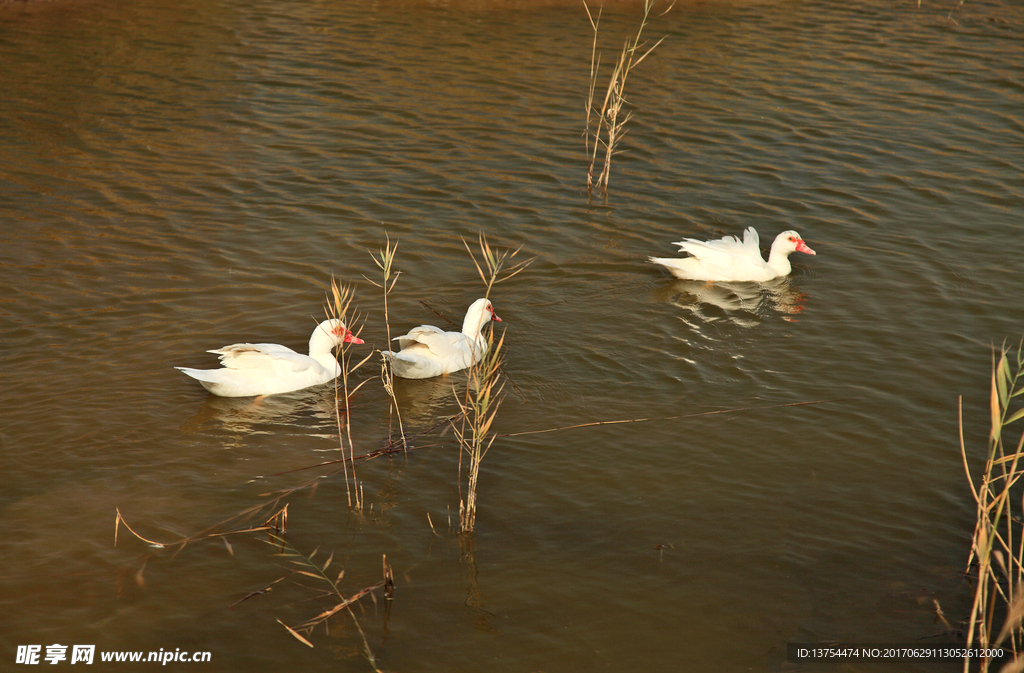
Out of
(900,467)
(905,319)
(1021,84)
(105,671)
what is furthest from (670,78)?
(105,671)

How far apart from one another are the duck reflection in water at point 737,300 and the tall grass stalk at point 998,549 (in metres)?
2.06

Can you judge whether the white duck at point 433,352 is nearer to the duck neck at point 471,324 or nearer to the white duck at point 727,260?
the duck neck at point 471,324

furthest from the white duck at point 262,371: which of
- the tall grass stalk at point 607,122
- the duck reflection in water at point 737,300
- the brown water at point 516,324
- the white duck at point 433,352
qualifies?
the tall grass stalk at point 607,122

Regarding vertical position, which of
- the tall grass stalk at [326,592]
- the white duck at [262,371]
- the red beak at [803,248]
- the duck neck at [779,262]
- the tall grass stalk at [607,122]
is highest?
the tall grass stalk at [607,122]

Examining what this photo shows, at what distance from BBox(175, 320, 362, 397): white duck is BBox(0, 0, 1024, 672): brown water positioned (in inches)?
6.2

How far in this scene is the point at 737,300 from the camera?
355 inches

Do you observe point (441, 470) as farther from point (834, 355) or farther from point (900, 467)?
point (834, 355)

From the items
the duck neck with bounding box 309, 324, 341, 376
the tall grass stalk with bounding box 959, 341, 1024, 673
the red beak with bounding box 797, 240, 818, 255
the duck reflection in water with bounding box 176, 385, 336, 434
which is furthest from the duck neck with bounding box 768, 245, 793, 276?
the duck reflection in water with bounding box 176, 385, 336, 434

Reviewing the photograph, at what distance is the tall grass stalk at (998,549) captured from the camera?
11.8 feet

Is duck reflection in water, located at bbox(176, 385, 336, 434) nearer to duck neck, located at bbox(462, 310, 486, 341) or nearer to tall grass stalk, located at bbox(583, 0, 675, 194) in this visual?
duck neck, located at bbox(462, 310, 486, 341)

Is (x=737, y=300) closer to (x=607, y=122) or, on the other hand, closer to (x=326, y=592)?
(x=607, y=122)

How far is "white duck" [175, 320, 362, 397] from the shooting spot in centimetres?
673

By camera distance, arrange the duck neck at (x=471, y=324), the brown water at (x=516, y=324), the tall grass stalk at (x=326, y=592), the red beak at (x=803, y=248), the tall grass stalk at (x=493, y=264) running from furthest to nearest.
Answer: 1. the red beak at (x=803, y=248)
2. the duck neck at (x=471, y=324)
3. the tall grass stalk at (x=493, y=264)
4. the brown water at (x=516, y=324)
5. the tall grass stalk at (x=326, y=592)

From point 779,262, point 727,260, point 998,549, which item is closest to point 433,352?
point 727,260
